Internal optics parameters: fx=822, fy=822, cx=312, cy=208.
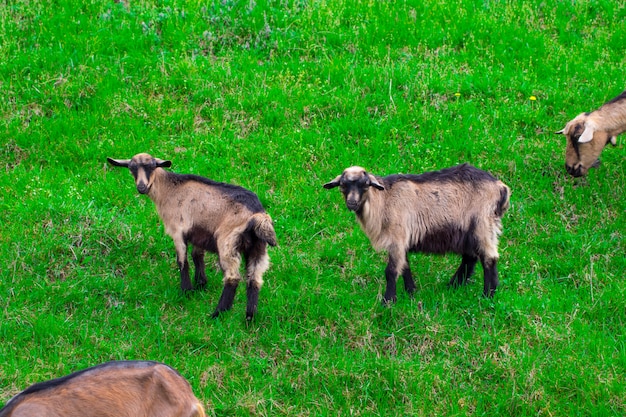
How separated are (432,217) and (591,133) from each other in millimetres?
2950

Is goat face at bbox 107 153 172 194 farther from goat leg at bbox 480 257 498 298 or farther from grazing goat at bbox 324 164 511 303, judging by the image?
goat leg at bbox 480 257 498 298

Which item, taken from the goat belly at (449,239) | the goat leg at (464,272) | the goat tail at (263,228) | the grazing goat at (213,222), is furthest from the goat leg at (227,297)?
the goat leg at (464,272)

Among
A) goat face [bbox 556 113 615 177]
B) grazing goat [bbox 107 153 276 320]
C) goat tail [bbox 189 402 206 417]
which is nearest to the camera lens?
goat tail [bbox 189 402 206 417]

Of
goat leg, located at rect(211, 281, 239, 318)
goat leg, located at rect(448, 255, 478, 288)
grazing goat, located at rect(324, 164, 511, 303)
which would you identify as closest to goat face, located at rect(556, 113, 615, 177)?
grazing goat, located at rect(324, 164, 511, 303)

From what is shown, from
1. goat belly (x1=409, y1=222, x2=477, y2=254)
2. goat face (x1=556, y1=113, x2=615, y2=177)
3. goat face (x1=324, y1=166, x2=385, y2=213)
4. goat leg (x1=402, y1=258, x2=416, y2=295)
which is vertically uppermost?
goat face (x1=324, y1=166, x2=385, y2=213)

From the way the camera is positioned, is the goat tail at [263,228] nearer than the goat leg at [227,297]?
Yes

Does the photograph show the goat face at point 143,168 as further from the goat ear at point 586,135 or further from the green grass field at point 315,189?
the goat ear at point 586,135

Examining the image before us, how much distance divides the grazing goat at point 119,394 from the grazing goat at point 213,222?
2346mm

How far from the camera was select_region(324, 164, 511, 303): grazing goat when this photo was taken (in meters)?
8.38

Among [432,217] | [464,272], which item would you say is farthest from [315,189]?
[464,272]

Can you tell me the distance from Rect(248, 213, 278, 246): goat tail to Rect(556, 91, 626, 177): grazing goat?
4.36 meters

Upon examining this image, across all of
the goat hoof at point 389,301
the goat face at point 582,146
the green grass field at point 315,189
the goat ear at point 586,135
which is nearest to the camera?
the green grass field at point 315,189

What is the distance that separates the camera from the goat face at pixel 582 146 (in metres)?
10.1

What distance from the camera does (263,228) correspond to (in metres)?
7.79
